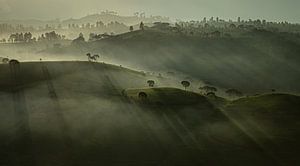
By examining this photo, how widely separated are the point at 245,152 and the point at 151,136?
28.2 meters

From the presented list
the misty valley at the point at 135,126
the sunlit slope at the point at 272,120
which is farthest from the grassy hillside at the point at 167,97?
the sunlit slope at the point at 272,120

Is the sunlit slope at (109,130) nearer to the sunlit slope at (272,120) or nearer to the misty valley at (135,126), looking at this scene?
the misty valley at (135,126)

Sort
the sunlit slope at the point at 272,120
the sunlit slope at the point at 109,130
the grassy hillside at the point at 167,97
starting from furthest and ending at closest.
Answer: the grassy hillside at the point at 167,97 → the sunlit slope at the point at 272,120 → the sunlit slope at the point at 109,130

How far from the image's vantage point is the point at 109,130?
123125mm

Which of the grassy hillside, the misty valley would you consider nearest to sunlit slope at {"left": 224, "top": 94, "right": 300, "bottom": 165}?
the misty valley

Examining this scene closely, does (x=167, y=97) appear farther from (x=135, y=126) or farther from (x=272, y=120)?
(x=272, y=120)

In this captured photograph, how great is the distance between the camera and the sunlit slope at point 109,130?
10594 centimetres

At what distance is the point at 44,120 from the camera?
415ft

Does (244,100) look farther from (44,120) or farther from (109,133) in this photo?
(44,120)

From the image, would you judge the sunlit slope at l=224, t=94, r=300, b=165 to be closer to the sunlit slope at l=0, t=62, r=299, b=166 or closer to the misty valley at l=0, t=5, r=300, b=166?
the misty valley at l=0, t=5, r=300, b=166

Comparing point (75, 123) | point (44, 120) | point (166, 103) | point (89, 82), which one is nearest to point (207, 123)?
point (166, 103)

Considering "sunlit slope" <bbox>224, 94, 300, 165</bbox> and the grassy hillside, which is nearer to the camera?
"sunlit slope" <bbox>224, 94, 300, 165</bbox>

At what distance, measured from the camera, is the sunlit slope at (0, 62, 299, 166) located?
10594cm

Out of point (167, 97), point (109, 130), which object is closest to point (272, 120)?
point (167, 97)
